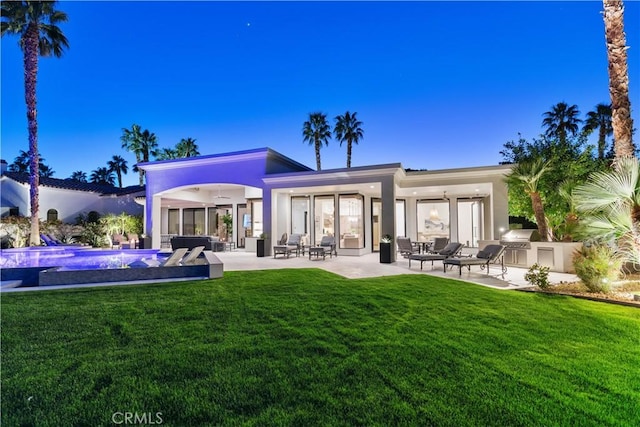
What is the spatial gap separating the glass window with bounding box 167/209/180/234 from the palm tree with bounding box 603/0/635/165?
2632 centimetres

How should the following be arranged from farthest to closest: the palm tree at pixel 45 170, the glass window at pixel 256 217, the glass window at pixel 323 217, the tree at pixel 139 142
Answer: the palm tree at pixel 45 170, the tree at pixel 139 142, the glass window at pixel 256 217, the glass window at pixel 323 217

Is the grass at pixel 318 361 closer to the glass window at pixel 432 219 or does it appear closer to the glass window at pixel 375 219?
the glass window at pixel 432 219

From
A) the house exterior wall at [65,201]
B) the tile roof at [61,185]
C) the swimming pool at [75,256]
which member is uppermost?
the tile roof at [61,185]

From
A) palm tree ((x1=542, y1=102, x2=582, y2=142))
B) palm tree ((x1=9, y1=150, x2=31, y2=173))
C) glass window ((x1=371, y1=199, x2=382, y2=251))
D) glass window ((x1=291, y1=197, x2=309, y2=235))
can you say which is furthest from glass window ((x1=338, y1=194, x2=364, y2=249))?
palm tree ((x1=9, y1=150, x2=31, y2=173))

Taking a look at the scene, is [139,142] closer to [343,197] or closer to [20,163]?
[343,197]

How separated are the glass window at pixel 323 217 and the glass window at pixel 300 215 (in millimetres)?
621

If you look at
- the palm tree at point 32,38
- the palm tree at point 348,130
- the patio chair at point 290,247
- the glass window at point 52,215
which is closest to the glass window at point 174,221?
the glass window at point 52,215

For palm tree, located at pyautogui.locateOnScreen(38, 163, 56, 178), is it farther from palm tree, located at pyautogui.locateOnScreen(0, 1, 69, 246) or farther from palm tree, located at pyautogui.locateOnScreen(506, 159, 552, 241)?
palm tree, located at pyautogui.locateOnScreen(506, 159, 552, 241)

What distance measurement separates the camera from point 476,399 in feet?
9.48

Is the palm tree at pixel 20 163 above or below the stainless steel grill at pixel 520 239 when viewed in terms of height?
above

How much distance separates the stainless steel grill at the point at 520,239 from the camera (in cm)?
1173

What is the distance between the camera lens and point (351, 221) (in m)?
16.7

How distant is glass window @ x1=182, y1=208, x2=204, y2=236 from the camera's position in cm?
2458

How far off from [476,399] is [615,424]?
107cm
